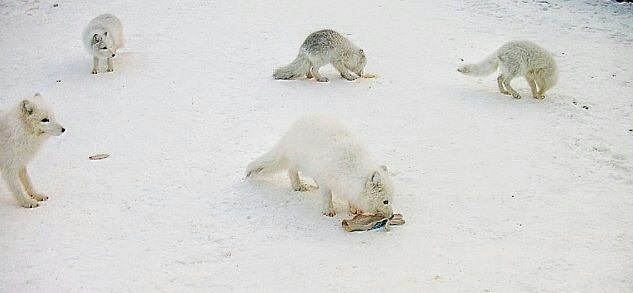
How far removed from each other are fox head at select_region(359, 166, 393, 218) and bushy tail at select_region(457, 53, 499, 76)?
3302 mm

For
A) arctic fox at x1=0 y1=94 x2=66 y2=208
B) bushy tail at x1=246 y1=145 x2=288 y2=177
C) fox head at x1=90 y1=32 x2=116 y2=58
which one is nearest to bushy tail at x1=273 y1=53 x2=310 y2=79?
fox head at x1=90 y1=32 x2=116 y2=58

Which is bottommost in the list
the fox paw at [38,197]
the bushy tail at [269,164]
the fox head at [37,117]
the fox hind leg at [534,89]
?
the fox hind leg at [534,89]

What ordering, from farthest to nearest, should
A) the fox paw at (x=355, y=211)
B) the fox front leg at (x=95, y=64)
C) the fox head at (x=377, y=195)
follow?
1. the fox front leg at (x=95, y=64)
2. the fox paw at (x=355, y=211)
3. the fox head at (x=377, y=195)

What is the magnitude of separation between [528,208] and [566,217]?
10.3 inches

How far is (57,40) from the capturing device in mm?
9391

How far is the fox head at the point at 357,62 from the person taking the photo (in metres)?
7.86

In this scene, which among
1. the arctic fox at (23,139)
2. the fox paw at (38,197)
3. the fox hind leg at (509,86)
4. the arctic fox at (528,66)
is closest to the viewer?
the arctic fox at (23,139)

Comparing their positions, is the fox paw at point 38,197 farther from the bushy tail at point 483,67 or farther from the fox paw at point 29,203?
the bushy tail at point 483,67

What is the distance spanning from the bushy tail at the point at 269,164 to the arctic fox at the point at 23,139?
4.65 ft

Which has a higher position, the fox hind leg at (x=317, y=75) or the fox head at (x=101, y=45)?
the fox head at (x=101, y=45)

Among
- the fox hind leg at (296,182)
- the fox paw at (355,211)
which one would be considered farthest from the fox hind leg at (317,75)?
the fox paw at (355,211)

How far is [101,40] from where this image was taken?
26.2 feet

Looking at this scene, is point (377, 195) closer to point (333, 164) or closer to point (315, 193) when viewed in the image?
point (333, 164)

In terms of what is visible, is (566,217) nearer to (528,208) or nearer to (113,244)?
(528,208)
